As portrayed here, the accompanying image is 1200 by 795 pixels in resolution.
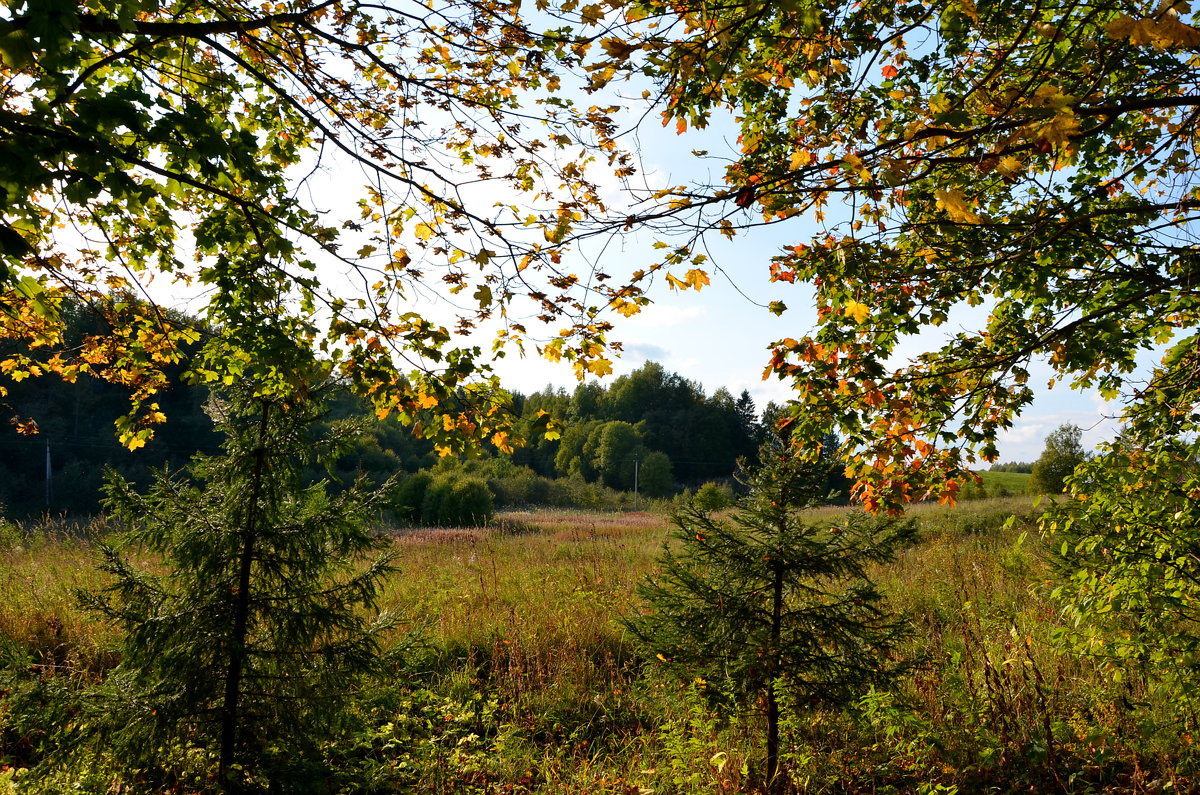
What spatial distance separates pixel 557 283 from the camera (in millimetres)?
3672

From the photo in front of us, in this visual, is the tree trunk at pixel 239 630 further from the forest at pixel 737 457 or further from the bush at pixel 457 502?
the bush at pixel 457 502

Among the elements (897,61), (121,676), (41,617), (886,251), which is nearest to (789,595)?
(886,251)

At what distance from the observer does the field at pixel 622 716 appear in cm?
392

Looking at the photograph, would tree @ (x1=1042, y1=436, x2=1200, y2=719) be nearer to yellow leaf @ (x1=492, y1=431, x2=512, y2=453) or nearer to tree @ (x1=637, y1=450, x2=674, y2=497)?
yellow leaf @ (x1=492, y1=431, x2=512, y2=453)

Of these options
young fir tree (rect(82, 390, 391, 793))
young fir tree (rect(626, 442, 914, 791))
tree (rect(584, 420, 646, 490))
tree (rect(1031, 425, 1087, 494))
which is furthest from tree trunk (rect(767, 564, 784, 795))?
tree (rect(584, 420, 646, 490))

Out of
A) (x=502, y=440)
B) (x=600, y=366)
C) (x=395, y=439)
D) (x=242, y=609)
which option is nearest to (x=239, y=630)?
(x=242, y=609)

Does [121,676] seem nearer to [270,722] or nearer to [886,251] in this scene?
[270,722]

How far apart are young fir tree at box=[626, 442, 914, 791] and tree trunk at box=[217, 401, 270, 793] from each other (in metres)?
2.52

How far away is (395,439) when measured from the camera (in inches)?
1913

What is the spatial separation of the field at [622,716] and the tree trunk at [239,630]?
61 cm

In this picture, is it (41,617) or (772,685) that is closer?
(772,685)

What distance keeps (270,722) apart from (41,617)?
13.9 ft

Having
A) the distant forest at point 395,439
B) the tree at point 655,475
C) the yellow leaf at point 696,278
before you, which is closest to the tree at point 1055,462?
the distant forest at point 395,439

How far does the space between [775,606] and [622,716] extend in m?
1.80
